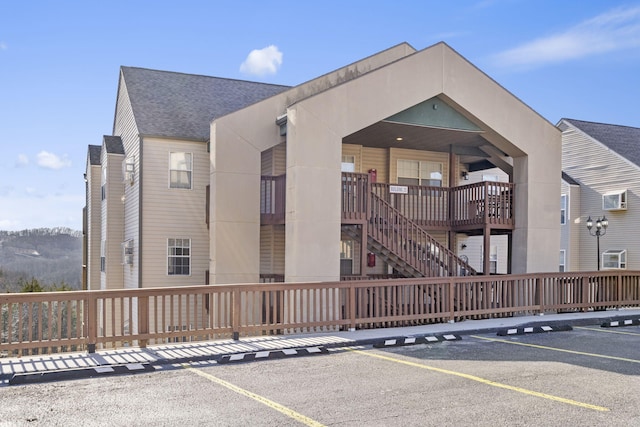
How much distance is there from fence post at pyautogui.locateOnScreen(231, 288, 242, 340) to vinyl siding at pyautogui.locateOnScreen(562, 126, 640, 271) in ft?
74.3

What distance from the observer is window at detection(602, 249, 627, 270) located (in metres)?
27.3

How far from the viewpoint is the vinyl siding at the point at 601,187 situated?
2691cm

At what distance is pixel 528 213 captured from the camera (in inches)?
655

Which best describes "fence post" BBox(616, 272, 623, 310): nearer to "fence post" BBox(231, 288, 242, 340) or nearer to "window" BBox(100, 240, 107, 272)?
"fence post" BBox(231, 288, 242, 340)

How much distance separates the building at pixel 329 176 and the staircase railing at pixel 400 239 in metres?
0.04

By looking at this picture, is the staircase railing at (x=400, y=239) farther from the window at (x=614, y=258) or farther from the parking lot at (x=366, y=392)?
the window at (x=614, y=258)

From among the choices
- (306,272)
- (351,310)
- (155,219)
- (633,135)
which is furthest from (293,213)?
(633,135)

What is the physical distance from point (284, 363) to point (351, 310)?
10.7 ft

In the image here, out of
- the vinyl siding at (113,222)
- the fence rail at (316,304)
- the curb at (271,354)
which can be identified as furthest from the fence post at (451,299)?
the vinyl siding at (113,222)

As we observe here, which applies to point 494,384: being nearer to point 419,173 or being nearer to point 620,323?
point 620,323

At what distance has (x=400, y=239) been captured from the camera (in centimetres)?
1567

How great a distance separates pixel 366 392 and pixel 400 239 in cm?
874

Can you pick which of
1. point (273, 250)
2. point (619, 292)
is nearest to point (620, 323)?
point (619, 292)

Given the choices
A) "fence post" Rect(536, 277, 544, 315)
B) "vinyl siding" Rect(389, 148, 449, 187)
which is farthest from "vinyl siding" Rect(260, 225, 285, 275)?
"fence post" Rect(536, 277, 544, 315)
